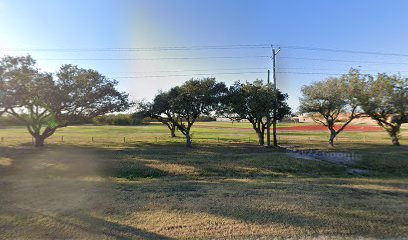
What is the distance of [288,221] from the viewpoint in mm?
5684

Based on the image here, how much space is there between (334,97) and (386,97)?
5.20 m

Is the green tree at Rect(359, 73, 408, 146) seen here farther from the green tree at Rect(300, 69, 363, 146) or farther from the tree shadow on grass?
the tree shadow on grass

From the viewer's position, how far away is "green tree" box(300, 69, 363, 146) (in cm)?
2666

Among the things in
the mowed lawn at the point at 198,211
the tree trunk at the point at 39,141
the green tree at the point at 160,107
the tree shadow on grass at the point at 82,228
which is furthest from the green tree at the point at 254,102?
the tree shadow on grass at the point at 82,228

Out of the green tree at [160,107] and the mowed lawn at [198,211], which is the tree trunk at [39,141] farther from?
the mowed lawn at [198,211]

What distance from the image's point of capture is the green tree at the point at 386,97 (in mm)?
26031

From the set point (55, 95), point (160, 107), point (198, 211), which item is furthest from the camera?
point (160, 107)

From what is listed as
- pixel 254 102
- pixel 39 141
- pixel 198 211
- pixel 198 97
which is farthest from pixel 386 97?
pixel 39 141

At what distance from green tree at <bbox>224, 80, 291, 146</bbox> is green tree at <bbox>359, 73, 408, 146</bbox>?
792 centimetres

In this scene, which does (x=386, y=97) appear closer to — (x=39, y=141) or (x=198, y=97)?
(x=198, y=97)

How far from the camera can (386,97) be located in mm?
26438

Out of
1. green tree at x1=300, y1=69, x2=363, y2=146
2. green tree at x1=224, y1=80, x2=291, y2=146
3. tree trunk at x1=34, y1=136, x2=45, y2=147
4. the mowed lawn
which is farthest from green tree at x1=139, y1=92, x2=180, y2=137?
the mowed lawn

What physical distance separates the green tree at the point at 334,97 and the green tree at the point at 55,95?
21207 millimetres

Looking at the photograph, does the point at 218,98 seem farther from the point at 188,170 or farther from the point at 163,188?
the point at 163,188
